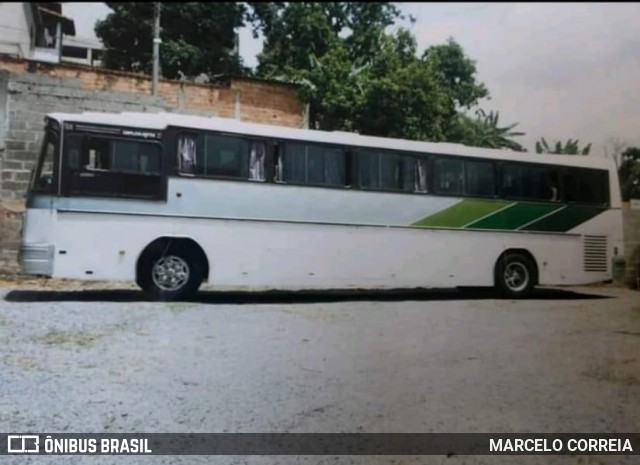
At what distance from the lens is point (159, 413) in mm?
1366

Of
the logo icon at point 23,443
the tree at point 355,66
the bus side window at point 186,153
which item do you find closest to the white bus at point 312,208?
the bus side window at point 186,153

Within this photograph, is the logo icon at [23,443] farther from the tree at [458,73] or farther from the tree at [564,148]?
the tree at [564,148]

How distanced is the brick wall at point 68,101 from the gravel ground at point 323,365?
0.72ft

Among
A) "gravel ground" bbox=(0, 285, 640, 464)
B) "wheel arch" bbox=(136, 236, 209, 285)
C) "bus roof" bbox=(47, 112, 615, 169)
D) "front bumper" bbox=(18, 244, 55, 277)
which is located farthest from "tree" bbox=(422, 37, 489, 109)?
"front bumper" bbox=(18, 244, 55, 277)

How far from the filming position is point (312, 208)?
1425 mm

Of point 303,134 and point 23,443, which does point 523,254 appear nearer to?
point 303,134

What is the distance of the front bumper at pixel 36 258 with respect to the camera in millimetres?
1328

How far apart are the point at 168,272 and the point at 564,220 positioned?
3.13 ft

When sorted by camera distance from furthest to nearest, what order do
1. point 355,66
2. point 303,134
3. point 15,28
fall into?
1. point 303,134
2. point 15,28
3. point 355,66

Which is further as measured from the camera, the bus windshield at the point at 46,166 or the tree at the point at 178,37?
the bus windshield at the point at 46,166

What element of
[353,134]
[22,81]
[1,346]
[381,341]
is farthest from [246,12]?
[1,346]

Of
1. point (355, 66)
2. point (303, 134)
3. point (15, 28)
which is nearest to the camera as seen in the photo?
point (355, 66)

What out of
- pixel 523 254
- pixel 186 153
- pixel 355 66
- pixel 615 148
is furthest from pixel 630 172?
pixel 186 153

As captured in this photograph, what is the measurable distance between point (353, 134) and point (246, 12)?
336 millimetres
